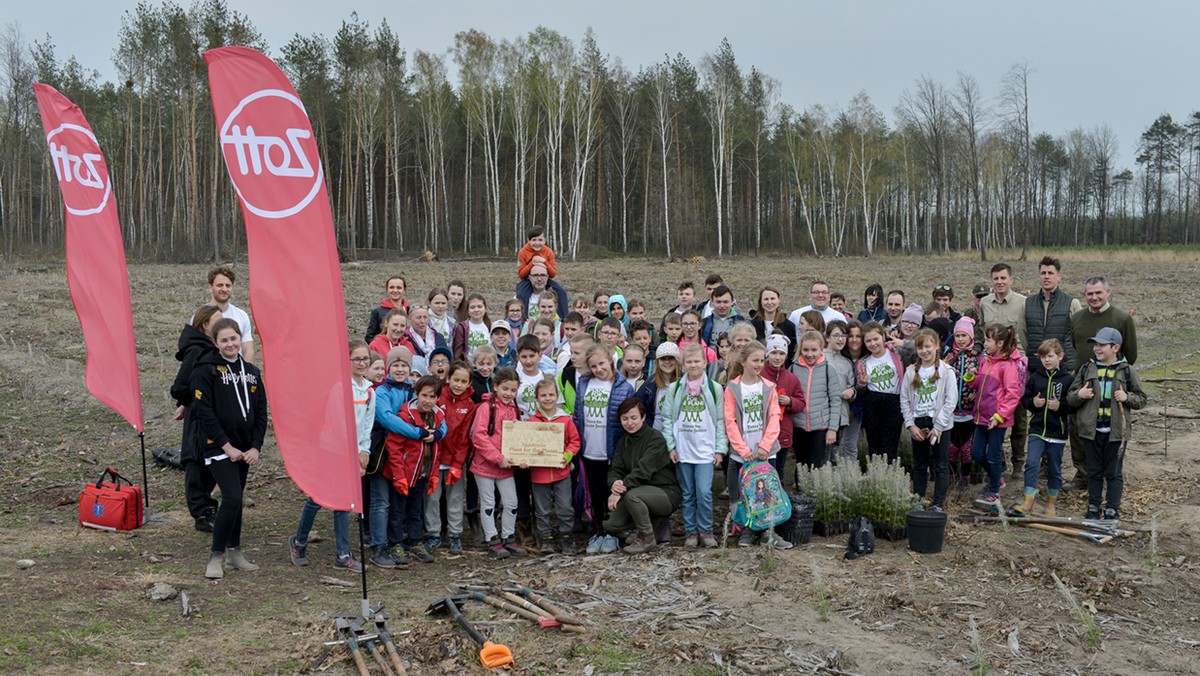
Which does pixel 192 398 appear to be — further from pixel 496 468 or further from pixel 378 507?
pixel 496 468

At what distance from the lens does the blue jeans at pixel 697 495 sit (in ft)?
25.6

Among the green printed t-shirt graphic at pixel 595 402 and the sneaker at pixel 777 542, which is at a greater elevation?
the green printed t-shirt graphic at pixel 595 402

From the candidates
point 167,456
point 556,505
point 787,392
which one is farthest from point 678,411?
point 167,456

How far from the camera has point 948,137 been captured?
60812 millimetres

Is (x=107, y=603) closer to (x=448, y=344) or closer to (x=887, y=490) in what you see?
(x=448, y=344)

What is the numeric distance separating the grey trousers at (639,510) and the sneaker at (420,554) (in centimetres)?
154

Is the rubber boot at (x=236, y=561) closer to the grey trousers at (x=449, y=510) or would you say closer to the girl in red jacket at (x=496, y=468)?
the grey trousers at (x=449, y=510)

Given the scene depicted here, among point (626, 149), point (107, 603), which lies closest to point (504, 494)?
point (107, 603)

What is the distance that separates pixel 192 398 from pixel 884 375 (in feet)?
20.7

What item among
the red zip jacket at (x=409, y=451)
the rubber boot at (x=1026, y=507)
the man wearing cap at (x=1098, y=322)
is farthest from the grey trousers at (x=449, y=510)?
the man wearing cap at (x=1098, y=322)

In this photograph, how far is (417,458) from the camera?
24.1 ft

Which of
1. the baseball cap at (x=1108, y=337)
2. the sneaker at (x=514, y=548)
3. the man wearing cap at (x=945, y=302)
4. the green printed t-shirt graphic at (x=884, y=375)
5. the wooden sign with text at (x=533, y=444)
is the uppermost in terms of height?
the man wearing cap at (x=945, y=302)

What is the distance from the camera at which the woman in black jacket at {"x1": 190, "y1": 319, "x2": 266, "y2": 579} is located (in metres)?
6.64

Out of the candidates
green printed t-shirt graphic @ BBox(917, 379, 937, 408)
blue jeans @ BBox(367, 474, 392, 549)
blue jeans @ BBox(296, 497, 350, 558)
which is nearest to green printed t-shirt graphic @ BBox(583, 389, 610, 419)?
blue jeans @ BBox(367, 474, 392, 549)
